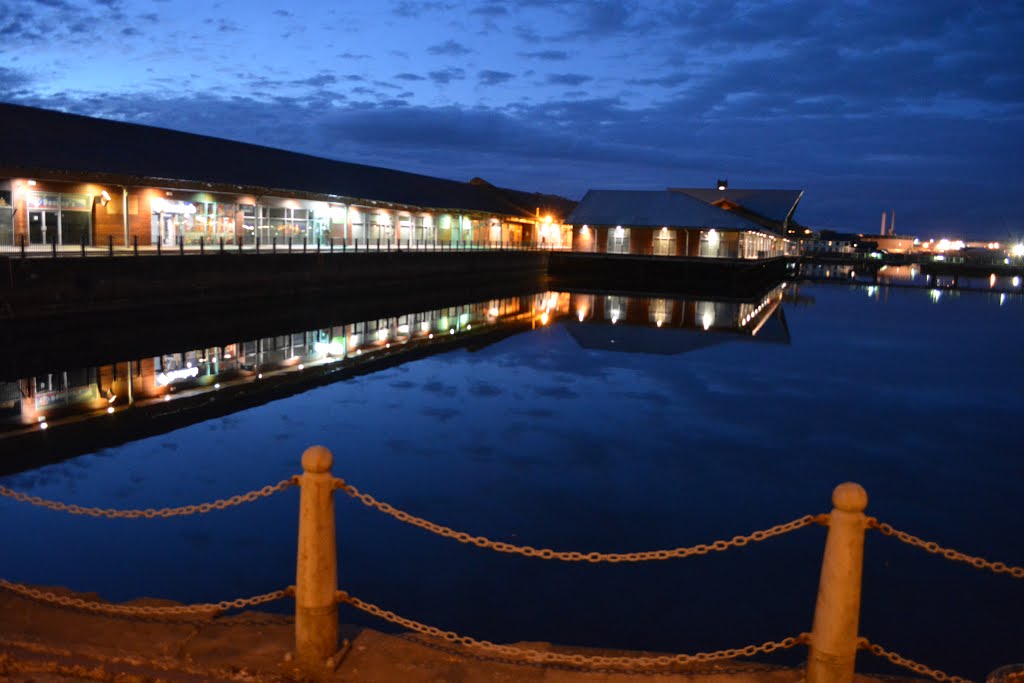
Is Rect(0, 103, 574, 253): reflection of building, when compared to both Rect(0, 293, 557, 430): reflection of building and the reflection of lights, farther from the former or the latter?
the reflection of lights

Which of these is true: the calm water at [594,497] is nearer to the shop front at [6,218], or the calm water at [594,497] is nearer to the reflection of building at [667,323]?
the reflection of building at [667,323]

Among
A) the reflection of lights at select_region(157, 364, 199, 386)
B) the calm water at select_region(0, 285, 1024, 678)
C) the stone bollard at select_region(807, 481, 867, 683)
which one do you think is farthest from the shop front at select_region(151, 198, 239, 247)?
the stone bollard at select_region(807, 481, 867, 683)

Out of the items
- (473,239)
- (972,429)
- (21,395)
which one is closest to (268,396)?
(21,395)

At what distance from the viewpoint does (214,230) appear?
3853 centimetres

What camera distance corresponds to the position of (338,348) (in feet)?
73.8

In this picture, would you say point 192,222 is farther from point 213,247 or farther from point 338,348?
point 338,348

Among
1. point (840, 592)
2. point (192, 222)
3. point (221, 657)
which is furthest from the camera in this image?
point (192, 222)

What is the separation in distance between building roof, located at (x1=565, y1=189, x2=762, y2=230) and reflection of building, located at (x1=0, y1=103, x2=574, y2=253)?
410 inches

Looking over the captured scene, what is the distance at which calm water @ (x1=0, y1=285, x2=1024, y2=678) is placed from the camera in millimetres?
7281

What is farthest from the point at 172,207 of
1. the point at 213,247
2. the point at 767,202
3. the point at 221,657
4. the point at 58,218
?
the point at 767,202

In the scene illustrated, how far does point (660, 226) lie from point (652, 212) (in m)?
1.88

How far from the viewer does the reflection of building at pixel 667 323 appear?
2632 cm

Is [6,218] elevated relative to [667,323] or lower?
elevated

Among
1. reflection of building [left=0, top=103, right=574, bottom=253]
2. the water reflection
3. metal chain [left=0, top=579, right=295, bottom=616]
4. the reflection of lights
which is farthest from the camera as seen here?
reflection of building [left=0, top=103, right=574, bottom=253]
